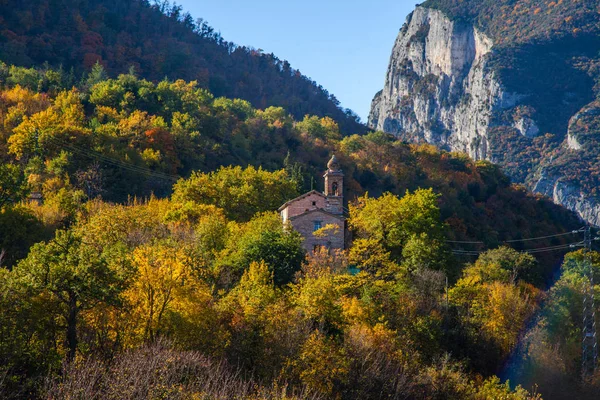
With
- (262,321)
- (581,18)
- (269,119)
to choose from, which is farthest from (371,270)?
(581,18)

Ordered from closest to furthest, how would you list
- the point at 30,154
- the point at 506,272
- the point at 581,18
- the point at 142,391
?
1. the point at 142,391
2. the point at 506,272
3. the point at 30,154
4. the point at 581,18

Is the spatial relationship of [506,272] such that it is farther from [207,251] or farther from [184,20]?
[184,20]

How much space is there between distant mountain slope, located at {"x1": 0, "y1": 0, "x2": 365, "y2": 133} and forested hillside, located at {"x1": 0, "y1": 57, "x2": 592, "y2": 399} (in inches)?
1272

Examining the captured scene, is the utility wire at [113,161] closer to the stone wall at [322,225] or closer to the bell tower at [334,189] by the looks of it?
the bell tower at [334,189]

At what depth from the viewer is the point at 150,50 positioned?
144250mm

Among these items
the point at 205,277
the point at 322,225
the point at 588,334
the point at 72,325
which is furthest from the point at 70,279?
the point at 588,334

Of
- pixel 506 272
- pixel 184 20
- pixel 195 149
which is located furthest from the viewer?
pixel 184 20

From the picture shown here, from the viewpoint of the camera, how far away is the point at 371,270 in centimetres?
5128

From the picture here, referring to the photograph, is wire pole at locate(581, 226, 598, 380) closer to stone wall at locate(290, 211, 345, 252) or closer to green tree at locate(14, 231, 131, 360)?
stone wall at locate(290, 211, 345, 252)

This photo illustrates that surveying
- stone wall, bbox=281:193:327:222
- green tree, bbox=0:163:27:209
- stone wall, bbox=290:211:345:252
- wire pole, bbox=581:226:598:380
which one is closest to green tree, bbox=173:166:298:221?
stone wall, bbox=281:193:327:222

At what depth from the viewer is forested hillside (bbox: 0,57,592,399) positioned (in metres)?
30.5

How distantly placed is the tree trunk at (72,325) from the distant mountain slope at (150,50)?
8574cm

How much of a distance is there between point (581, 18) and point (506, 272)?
492 ft

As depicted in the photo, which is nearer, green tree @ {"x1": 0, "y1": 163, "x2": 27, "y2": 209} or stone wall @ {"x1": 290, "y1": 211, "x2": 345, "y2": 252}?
stone wall @ {"x1": 290, "y1": 211, "x2": 345, "y2": 252}
